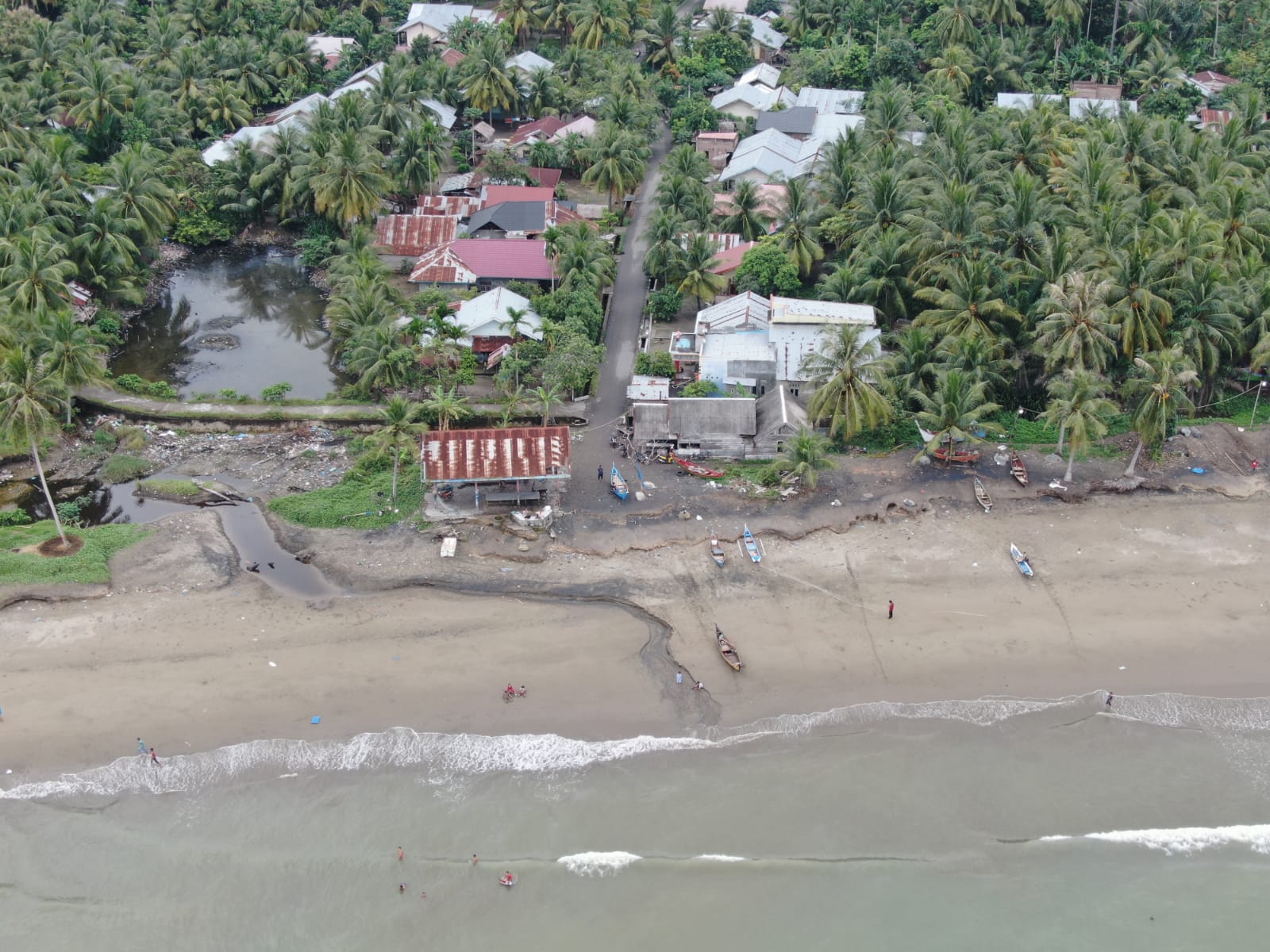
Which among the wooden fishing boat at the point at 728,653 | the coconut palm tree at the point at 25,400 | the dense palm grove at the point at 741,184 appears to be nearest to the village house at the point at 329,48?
the dense palm grove at the point at 741,184

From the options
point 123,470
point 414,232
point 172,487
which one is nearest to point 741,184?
point 414,232

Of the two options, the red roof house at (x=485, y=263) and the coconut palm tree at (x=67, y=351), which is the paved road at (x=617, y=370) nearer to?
the red roof house at (x=485, y=263)

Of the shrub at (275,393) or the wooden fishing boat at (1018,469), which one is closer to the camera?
the wooden fishing boat at (1018,469)

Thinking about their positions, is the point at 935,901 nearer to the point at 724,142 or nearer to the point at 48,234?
the point at 48,234

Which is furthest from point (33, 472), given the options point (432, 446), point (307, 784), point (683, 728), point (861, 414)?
point (861, 414)

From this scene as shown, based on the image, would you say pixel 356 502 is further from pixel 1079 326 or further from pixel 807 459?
pixel 1079 326

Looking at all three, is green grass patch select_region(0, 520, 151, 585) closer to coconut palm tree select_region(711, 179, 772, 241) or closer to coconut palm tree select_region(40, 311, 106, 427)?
coconut palm tree select_region(40, 311, 106, 427)
